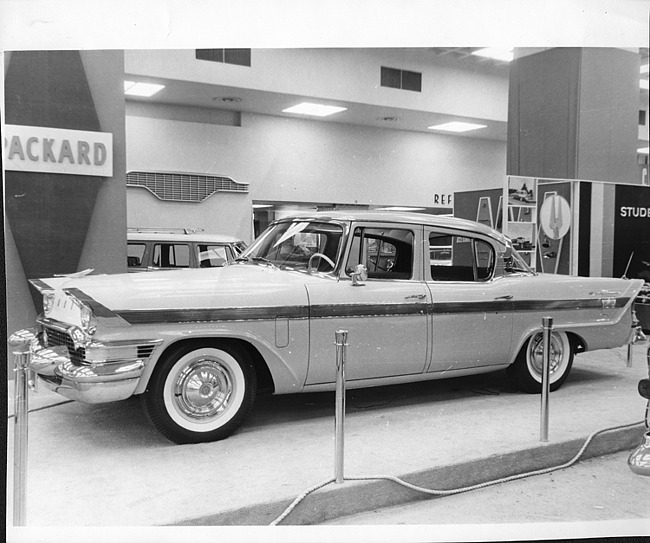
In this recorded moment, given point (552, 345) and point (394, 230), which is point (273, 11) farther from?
point (552, 345)

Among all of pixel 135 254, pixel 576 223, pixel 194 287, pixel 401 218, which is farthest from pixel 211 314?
pixel 576 223

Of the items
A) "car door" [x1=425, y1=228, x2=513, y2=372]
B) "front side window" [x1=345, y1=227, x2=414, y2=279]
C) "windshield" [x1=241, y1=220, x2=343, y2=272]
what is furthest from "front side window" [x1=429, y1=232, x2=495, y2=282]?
"windshield" [x1=241, y1=220, x2=343, y2=272]

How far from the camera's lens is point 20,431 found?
7.25ft

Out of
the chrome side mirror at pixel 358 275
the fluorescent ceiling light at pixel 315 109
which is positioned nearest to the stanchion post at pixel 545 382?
the chrome side mirror at pixel 358 275

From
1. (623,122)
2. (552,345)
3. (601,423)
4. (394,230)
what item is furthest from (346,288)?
(623,122)

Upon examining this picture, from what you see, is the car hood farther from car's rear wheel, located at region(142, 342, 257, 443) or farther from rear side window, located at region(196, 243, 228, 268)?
car's rear wheel, located at region(142, 342, 257, 443)

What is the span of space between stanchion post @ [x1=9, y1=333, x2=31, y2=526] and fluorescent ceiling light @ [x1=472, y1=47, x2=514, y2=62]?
222 centimetres

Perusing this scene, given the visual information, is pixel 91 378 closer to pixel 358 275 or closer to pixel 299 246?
pixel 299 246

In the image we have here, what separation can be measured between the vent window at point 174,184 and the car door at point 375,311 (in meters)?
0.58

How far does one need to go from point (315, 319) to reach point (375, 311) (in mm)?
262

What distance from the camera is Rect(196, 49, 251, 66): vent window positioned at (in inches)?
94.3

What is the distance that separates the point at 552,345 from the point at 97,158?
2204 mm

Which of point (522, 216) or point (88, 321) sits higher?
point (522, 216)

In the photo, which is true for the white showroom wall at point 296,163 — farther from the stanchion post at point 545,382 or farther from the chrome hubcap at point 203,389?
the stanchion post at point 545,382
